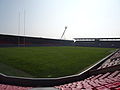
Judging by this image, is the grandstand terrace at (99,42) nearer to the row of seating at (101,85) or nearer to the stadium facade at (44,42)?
the stadium facade at (44,42)

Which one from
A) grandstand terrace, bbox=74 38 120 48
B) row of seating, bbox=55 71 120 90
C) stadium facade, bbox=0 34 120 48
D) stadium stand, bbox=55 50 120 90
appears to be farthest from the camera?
grandstand terrace, bbox=74 38 120 48

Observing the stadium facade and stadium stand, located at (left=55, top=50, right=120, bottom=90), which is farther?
the stadium facade

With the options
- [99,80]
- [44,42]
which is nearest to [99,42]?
[44,42]

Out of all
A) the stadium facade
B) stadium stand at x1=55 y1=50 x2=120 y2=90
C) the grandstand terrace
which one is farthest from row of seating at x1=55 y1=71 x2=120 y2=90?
the grandstand terrace

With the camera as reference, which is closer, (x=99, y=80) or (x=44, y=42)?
(x=99, y=80)

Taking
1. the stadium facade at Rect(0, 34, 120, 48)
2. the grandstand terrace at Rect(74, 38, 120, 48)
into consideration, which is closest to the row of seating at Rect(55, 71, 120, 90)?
the stadium facade at Rect(0, 34, 120, 48)

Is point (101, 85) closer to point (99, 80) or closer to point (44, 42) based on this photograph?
point (99, 80)

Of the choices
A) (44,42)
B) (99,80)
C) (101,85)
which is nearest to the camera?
(101,85)

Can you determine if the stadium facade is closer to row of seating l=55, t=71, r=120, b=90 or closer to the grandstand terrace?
the grandstand terrace

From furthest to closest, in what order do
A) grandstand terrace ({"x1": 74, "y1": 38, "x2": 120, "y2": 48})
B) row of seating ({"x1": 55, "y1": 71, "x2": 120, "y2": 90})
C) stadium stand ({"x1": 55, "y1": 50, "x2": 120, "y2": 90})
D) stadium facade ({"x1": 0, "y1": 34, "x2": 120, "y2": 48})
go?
1. grandstand terrace ({"x1": 74, "y1": 38, "x2": 120, "y2": 48})
2. stadium facade ({"x1": 0, "y1": 34, "x2": 120, "y2": 48})
3. stadium stand ({"x1": 55, "y1": 50, "x2": 120, "y2": 90})
4. row of seating ({"x1": 55, "y1": 71, "x2": 120, "y2": 90})

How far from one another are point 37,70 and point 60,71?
1.69m

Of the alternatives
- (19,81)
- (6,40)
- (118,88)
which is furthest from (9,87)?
(6,40)

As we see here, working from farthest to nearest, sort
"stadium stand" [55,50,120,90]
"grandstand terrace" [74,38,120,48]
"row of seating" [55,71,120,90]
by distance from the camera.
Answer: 1. "grandstand terrace" [74,38,120,48]
2. "stadium stand" [55,50,120,90]
3. "row of seating" [55,71,120,90]

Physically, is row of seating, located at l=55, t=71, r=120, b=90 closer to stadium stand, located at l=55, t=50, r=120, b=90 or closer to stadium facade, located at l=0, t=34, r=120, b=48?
stadium stand, located at l=55, t=50, r=120, b=90
